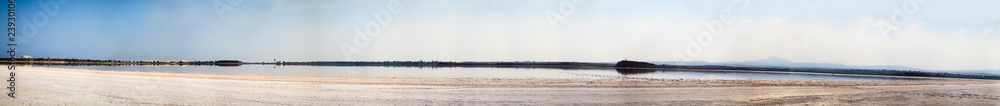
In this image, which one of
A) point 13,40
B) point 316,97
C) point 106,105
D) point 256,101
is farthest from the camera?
point 13,40

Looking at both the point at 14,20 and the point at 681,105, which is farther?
the point at 14,20

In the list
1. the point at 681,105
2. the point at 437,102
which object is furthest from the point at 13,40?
the point at 681,105

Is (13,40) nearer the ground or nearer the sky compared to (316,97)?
nearer the sky

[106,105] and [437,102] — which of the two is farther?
[437,102]

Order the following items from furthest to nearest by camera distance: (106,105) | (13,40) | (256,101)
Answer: (13,40) < (256,101) < (106,105)

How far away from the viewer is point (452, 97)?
44.2 ft

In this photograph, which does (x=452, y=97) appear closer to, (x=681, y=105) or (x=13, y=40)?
(x=681, y=105)

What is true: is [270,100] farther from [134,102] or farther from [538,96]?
[538,96]

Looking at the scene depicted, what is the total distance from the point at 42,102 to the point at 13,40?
3917mm

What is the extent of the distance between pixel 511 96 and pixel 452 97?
49.0 inches

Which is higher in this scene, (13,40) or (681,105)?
(13,40)

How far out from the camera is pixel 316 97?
42.0 feet

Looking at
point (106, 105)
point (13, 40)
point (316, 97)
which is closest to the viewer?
point (106, 105)

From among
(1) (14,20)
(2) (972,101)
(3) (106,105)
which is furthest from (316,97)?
(2) (972,101)
